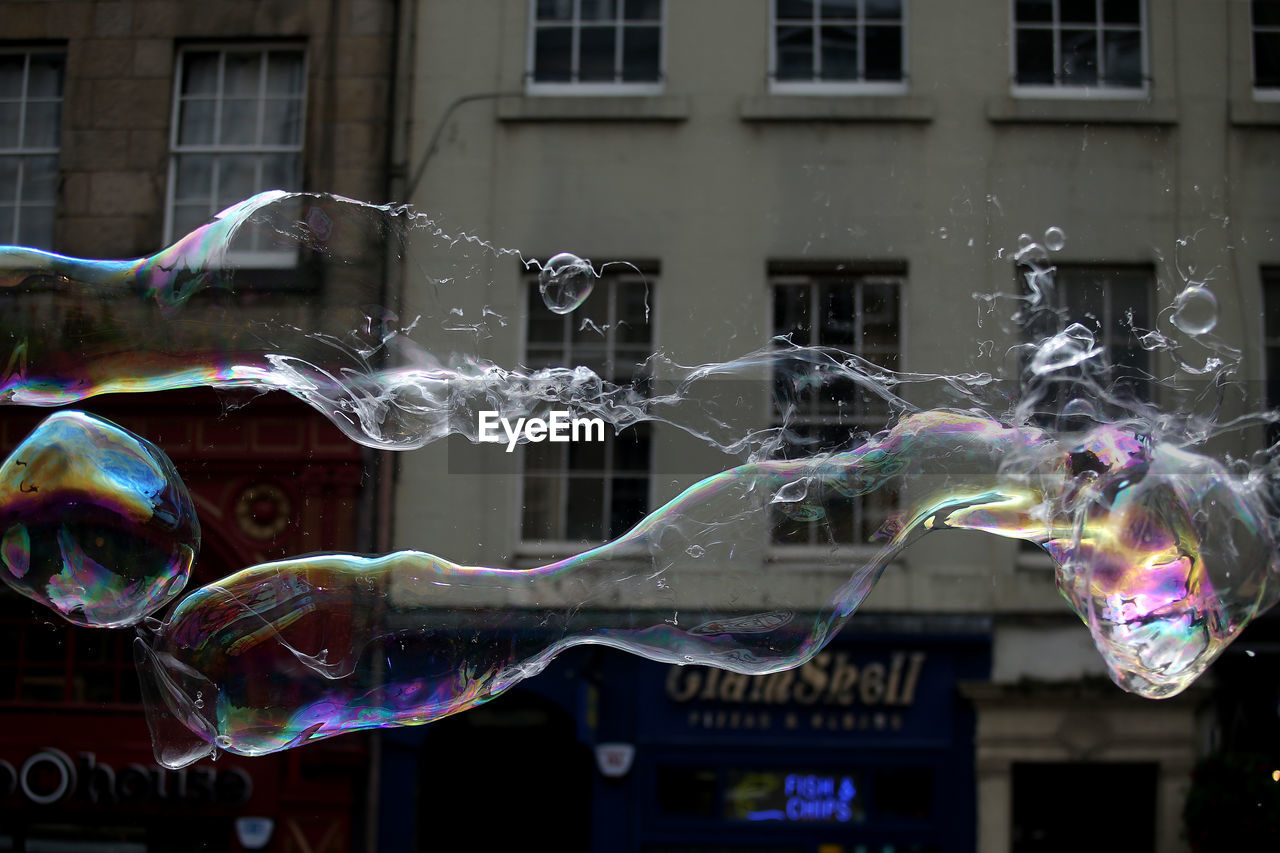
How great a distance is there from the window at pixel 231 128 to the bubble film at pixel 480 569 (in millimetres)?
3878

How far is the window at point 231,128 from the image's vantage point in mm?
8625

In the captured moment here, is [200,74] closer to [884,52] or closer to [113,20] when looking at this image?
[113,20]

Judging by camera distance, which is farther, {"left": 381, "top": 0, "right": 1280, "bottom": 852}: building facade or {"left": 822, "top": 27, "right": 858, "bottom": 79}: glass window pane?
{"left": 822, "top": 27, "right": 858, "bottom": 79}: glass window pane

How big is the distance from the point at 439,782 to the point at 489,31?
5.39 meters

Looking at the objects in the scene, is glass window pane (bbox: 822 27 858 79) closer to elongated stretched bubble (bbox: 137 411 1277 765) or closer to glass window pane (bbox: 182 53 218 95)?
elongated stretched bubble (bbox: 137 411 1277 765)

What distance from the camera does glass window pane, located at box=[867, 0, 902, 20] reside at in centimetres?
836

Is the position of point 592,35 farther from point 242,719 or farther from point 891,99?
point 242,719

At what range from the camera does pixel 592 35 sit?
8.50 metres

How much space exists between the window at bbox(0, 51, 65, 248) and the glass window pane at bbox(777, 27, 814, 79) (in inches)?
213

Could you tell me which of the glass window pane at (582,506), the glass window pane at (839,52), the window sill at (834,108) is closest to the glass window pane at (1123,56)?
the window sill at (834,108)

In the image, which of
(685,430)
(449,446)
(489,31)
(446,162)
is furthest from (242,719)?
(489,31)

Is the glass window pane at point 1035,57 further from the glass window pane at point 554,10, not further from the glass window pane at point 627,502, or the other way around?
the glass window pane at point 627,502

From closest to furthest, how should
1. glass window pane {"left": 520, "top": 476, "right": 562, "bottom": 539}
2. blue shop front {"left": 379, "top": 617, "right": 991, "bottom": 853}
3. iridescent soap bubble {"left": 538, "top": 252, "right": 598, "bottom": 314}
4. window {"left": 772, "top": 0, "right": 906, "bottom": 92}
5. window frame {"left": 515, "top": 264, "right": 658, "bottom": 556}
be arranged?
iridescent soap bubble {"left": 538, "top": 252, "right": 598, "bottom": 314}
window frame {"left": 515, "top": 264, "right": 658, "bottom": 556}
glass window pane {"left": 520, "top": 476, "right": 562, "bottom": 539}
blue shop front {"left": 379, "top": 617, "right": 991, "bottom": 853}
window {"left": 772, "top": 0, "right": 906, "bottom": 92}

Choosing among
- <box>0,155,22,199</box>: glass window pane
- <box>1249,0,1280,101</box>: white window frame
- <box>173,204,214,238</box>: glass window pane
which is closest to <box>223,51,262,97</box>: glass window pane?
<box>173,204,214,238</box>: glass window pane
